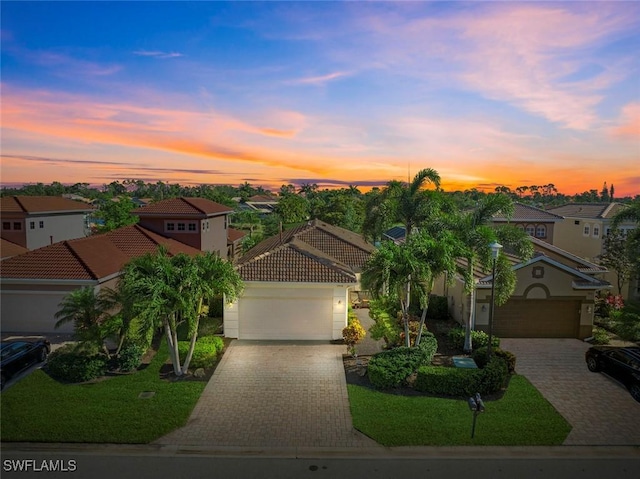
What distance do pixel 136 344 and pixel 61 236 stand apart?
30267 mm

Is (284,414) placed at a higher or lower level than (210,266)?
lower

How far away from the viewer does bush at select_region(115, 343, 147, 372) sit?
50.1 feet

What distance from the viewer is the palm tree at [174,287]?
1376cm

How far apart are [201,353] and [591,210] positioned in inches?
1547

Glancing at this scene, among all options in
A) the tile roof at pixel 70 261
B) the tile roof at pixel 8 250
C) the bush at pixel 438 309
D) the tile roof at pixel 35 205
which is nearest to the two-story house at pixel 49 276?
the tile roof at pixel 70 261

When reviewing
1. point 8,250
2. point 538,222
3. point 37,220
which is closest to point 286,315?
point 8,250

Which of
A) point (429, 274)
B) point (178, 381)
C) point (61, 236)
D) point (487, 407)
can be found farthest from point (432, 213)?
point (61, 236)

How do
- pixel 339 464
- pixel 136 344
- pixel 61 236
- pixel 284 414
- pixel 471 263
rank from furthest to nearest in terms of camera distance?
1. pixel 61 236
2. pixel 471 263
3. pixel 136 344
4. pixel 284 414
5. pixel 339 464

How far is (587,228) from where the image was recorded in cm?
3903

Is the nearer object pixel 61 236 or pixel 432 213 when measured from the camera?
pixel 432 213

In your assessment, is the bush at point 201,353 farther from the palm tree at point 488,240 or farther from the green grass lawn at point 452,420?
the palm tree at point 488,240

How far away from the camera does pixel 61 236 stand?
132 feet

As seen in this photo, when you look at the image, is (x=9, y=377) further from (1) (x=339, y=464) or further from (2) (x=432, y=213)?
(2) (x=432, y=213)

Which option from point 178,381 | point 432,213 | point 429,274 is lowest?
point 178,381
